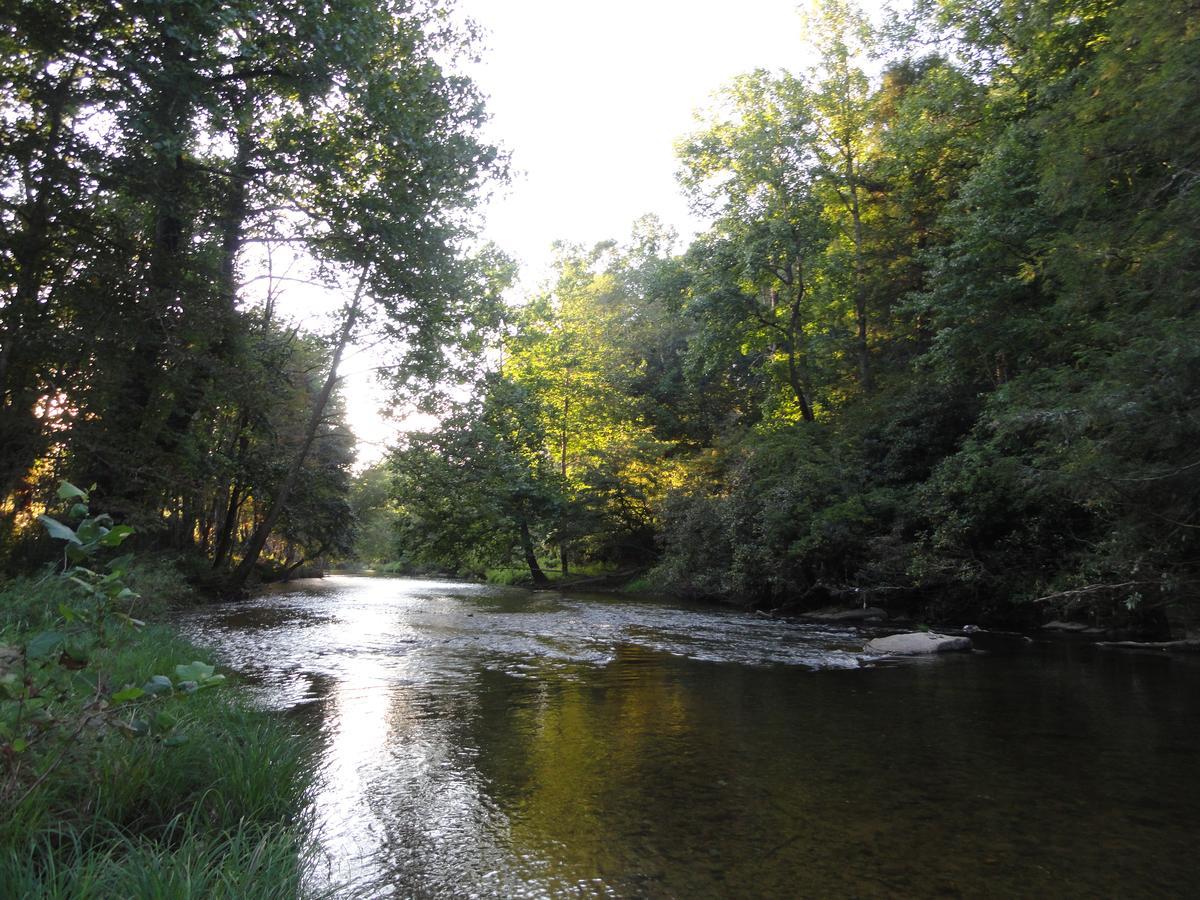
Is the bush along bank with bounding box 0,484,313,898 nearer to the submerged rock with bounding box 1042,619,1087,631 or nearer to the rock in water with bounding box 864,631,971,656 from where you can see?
the rock in water with bounding box 864,631,971,656

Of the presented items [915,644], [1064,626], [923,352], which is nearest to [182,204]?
[915,644]

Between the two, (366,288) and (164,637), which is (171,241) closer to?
(366,288)

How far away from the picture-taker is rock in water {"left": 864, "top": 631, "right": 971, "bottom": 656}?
12.3 meters

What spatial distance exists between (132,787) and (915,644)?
1210 centimetres

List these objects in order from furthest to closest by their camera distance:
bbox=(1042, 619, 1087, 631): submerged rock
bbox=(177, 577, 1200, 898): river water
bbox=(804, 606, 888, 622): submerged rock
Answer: bbox=(804, 606, 888, 622): submerged rock → bbox=(1042, 619, 1087, 631): submerged rock → bbox=(177, 577, 1200, 898): river water

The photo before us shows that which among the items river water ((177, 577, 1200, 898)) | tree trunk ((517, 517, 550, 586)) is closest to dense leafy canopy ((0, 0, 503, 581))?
river water ((177, 577, 1200, 898))

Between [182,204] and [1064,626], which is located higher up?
[182,204]

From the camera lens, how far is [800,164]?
26.2 metres

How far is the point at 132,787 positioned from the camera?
11.4 ft

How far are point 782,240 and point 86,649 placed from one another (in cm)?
2499

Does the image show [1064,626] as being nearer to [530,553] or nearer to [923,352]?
[923,352]

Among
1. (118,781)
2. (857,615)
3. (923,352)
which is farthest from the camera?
(923,352)

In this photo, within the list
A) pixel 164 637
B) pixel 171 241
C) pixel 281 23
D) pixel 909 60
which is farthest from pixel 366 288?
pixel 909 60

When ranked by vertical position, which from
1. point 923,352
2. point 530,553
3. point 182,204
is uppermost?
point 923,352
